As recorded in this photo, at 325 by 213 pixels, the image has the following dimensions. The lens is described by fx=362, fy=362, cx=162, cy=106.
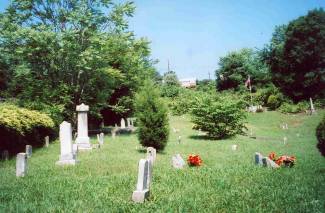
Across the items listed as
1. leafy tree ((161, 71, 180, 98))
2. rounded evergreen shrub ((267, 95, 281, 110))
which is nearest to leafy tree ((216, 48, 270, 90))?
leafy tree ((161, 71, 180, 98))

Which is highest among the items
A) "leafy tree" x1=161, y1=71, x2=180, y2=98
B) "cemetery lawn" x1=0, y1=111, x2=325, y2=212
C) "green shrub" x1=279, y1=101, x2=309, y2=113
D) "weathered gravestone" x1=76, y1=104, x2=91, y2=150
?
"leafy tree" x1=161, y1=71, x2=180, y2=98

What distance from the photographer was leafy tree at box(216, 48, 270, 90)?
78.5 meters

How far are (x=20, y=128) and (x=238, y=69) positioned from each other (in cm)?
6669

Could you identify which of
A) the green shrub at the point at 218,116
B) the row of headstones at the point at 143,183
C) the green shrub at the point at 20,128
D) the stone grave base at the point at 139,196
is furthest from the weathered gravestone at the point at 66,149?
the green shrub at the point at 218,116

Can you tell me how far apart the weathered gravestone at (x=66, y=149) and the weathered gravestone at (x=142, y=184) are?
7.75 meters

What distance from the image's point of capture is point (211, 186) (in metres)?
9.65

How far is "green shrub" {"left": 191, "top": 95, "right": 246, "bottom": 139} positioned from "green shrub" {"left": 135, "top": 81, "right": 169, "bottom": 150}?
1200cm

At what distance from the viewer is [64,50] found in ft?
88.9

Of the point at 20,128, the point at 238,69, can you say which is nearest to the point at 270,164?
the point at 20,128

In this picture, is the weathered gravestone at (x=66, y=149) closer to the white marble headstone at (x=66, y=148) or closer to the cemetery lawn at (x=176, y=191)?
the white marble headstone at (x=66, y=148)

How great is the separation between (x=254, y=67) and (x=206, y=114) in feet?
170

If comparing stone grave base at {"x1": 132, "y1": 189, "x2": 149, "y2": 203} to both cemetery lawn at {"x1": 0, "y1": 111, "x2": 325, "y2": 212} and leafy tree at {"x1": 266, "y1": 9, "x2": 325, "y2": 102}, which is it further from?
leafy tree at {"x1": 266, "y1": 9, "x2": 325, "y2": 102}

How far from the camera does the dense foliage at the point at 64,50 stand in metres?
27.2

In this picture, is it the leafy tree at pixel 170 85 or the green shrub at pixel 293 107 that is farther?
the leafy tree at pixel 170 85
